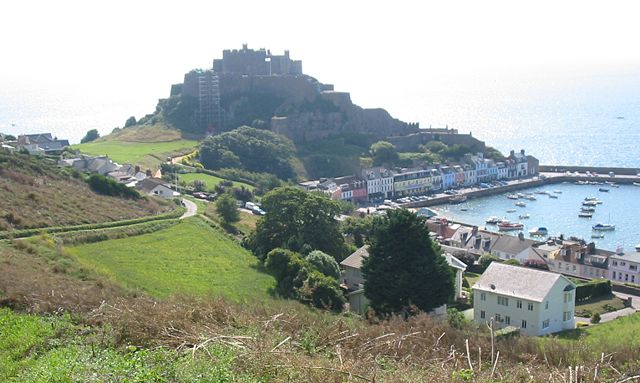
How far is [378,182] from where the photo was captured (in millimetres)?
49000

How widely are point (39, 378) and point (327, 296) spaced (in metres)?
11.0

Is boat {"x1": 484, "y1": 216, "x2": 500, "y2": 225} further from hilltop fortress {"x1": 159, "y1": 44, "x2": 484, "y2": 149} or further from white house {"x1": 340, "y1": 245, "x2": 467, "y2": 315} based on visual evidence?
white house {"x1": 340, "y1": 245, "x2": 467, "y2": 315}

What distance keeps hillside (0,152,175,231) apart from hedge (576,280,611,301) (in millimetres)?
14448

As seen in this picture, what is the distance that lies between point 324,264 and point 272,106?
37.7 m

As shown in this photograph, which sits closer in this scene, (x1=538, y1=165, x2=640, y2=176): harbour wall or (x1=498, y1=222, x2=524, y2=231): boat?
(x1=498, y1=222, x2=524, y2=231): boat

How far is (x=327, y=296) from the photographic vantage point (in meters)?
17.0

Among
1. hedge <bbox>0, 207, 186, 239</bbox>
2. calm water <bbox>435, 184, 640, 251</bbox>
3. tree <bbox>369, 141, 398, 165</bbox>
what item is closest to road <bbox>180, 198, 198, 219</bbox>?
hedge <bbox>0, 207, 186, 239</bbox>

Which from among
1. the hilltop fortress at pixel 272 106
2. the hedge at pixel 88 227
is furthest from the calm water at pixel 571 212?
the hedge at pixel 88 227

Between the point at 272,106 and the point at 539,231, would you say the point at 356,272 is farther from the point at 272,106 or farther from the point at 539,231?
the point at 272,106

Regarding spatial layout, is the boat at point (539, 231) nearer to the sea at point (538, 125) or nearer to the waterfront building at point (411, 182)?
the sea at point (538, 125)

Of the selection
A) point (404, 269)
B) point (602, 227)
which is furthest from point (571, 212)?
point (404, 269)

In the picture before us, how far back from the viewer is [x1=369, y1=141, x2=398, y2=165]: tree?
52.4 m

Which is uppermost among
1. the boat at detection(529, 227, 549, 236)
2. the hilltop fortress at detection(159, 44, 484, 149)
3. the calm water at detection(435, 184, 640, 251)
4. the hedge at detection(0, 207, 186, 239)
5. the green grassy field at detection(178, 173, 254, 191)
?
the hilltop fortress at detection(159, 44, 484, 149)

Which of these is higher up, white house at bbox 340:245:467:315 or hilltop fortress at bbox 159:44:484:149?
hilltop fortress at bbox 159:44:484:149
